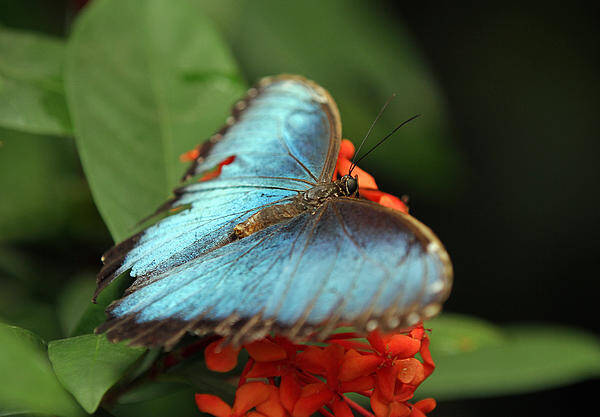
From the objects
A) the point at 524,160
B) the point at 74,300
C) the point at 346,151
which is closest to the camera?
the point at 346,151

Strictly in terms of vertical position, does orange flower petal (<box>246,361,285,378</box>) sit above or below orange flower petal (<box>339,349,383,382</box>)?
below

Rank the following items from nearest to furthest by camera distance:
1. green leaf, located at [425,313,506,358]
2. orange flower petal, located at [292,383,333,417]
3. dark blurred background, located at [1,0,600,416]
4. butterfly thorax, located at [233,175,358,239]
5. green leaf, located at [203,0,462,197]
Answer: orange flower petal, located at [292,383,333,417] < butterfly thorax, located at [233,175,358,239] < green leaf, located at [425,313,506,358] < green leaf, located at [203,0,462,197] < dark blurred background, located at [1,0,600,416]

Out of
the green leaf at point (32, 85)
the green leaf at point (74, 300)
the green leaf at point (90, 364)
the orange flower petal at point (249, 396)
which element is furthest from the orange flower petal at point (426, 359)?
the green leaf at point (32, 85)

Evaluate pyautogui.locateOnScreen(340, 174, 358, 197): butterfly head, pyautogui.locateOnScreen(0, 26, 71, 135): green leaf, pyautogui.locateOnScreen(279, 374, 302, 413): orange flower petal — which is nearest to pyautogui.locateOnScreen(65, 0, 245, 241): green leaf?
pyautogui.locateOnScreen(0, 26, 71, 135): green leaf

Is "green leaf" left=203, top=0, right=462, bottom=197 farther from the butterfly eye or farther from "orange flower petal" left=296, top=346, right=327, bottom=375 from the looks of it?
"orange flower petal" left=296, top=346, right=327, bottom=375

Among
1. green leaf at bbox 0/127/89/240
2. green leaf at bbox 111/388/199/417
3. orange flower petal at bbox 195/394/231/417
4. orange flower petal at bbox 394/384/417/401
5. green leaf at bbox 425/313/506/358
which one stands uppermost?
orange flower petal at bbox 394/384/417/401

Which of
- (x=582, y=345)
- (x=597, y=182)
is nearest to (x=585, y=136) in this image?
(x=597, y=182)

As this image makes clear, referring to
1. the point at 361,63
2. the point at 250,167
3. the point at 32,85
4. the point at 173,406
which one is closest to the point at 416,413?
the point at 250,167

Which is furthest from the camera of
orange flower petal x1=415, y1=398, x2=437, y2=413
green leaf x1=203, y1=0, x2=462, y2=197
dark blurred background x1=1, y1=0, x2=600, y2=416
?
dark blurred background x1=1, y1=0, x2=600, y2=416

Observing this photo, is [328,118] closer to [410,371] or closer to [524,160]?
[410,371]
